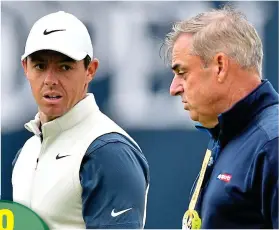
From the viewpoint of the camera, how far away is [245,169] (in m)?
2.26

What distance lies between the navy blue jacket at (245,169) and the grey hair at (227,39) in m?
0.10

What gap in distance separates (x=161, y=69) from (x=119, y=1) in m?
0.40

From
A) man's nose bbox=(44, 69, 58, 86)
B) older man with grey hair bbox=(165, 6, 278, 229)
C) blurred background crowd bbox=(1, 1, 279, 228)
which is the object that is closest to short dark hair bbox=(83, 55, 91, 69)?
man's nose bbox=(44, 69, 58, 86)

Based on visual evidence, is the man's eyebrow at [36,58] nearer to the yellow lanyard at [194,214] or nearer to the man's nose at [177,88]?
the man's nose at [177,88]

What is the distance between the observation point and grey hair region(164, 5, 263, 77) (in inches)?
96.3

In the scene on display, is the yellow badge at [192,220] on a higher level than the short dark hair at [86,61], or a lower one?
lower

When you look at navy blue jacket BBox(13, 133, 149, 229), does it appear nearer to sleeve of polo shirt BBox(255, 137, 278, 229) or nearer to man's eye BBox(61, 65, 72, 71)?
man's eye BBox(61, 65, 72, 71)

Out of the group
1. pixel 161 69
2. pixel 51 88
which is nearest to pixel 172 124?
pixel 161 69

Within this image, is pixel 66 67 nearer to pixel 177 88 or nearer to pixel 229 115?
pixel 177 88

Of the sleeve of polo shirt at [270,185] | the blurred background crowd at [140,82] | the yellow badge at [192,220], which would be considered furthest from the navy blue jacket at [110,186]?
the blurred background crowd at [140,82]

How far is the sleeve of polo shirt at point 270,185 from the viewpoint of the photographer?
2178 mm

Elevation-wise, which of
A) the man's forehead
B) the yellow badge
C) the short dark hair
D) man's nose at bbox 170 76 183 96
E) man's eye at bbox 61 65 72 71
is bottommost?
the yellow badge

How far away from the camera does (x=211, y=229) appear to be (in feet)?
7.62

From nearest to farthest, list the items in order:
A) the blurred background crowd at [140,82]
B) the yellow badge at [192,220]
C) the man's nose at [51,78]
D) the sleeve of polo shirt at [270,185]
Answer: the sleeve of polo shirt at [270,185] < the yellow badge at [192,220] < the man's nose at [51,78] < the blurred background crowd at [140,82]
